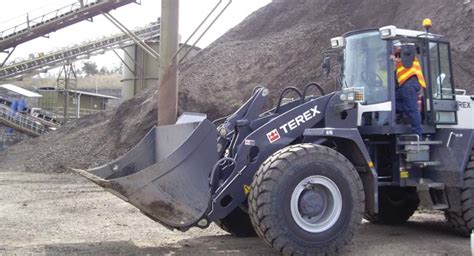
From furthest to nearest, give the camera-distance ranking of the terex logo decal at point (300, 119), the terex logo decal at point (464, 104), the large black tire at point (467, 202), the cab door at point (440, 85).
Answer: the terex logo decal at point (464, 104), the cab door at point (440, 85), the large black tire at point (467, 202), the terex logo decal at point (300, 119)

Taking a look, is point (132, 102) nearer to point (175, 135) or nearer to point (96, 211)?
point (96, 211)

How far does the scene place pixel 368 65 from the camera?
24.6 ft

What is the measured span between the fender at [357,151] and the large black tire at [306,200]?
0.34m

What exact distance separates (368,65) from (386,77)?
1.17ft

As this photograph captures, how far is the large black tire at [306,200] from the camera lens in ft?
19.2

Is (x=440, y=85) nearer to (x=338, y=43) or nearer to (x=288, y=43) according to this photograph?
(x=338, y=43)

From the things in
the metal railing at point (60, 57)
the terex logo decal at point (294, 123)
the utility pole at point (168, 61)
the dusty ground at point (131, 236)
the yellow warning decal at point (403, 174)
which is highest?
the metal railing at point (60, 57)

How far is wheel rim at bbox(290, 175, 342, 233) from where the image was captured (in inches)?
240

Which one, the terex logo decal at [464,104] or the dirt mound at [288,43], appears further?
the dirt mound at [288,43]

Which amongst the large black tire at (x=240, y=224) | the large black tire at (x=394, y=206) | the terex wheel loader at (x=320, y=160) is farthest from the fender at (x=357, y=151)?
the large black tire at (x=394, y=206)

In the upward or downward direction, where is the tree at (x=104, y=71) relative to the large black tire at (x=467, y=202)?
upward

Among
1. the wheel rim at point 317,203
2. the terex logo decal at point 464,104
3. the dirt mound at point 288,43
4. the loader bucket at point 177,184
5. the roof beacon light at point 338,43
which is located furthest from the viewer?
the dirt mound at point 288,43

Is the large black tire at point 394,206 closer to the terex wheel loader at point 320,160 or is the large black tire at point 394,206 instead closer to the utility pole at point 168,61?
the terex wheel loader at point 320,160

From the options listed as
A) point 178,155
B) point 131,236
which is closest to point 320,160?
point 178,155
